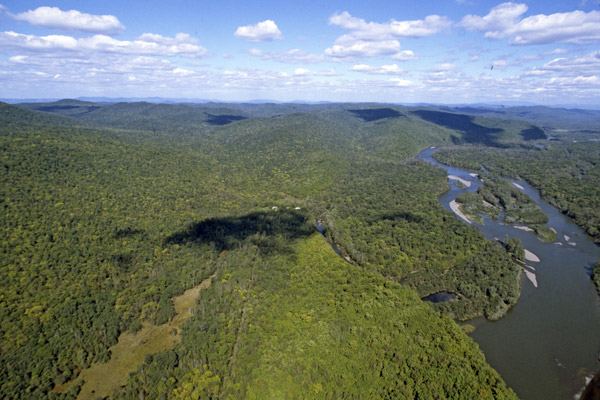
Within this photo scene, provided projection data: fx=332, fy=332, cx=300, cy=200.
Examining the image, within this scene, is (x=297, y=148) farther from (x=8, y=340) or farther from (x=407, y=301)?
(x=8, y=340)

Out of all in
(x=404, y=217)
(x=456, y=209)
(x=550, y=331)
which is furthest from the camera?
(x=456, y=209)

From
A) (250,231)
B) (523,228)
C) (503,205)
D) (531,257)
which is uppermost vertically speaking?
(250,231)

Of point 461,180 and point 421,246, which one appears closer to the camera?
point 421,246

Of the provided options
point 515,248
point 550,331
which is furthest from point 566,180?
point 550,331

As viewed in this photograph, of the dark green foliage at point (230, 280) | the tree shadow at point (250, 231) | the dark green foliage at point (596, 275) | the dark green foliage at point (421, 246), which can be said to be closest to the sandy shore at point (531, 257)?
the dark green foliage at point (421, 246)

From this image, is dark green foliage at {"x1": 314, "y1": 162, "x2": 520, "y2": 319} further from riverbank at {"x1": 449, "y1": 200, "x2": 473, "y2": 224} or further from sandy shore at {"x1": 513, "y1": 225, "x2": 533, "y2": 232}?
sandy shore at {"x1": 513, "y1": 225, "x2": 533, "y2": 232}

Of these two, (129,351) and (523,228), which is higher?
(523,228)

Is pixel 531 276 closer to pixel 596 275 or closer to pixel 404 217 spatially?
pixel 596 275

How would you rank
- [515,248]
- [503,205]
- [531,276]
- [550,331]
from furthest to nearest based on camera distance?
[503,205]
[515,248]
[531,276]
[550,331]

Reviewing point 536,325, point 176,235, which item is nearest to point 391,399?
point 536,325
